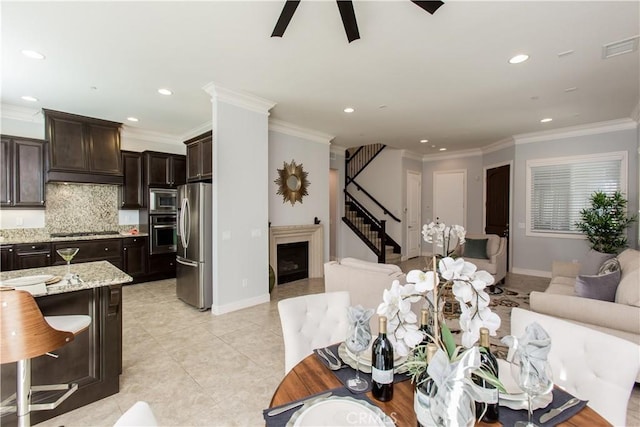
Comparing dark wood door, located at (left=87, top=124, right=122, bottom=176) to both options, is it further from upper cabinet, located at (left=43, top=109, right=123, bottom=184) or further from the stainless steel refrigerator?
the stainless steel refrigerator

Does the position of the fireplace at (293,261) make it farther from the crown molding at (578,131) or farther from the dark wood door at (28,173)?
the crown molding at (578,131)

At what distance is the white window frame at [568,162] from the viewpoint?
5230mm

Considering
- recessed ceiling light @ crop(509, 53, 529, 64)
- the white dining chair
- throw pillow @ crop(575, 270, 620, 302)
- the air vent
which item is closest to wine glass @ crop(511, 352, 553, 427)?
the white dining chair

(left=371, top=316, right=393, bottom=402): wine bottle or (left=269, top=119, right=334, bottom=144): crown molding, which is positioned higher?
(left=269, top=119, right=334, bottom=144): crown molding

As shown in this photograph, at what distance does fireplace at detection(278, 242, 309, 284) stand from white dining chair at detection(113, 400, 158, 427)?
4712mm

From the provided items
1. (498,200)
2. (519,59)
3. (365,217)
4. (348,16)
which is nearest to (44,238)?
(348,16)

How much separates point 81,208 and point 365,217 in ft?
20.3

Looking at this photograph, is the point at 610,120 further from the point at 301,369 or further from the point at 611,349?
the point at 301,369

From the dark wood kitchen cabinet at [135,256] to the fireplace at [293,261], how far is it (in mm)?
2570

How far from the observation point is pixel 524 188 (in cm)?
626

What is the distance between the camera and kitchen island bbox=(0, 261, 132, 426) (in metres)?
1.98

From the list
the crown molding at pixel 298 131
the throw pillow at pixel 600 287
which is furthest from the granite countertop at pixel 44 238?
the throw pillow at pixel 600 287

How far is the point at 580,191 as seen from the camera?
5.66m

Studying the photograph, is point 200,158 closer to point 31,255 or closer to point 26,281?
point 26,281
